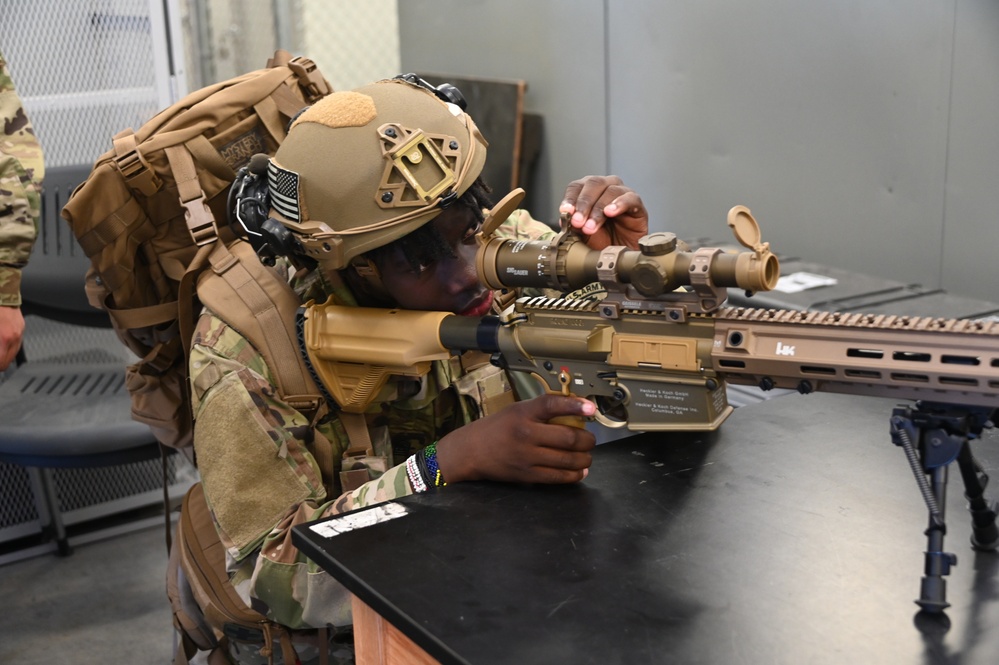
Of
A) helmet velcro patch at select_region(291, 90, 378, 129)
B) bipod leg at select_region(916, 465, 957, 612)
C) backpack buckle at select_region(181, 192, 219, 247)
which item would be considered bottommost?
bipod leg at select_region(916, 465, 957, 612)

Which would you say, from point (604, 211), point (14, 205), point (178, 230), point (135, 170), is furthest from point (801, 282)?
point (14, 205)

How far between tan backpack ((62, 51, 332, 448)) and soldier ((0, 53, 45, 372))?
0.58m

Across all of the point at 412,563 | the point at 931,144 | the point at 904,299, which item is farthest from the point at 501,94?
the point at 412,563

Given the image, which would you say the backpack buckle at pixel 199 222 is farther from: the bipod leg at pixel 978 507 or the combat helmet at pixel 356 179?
the bipod leg at pixel 978 507

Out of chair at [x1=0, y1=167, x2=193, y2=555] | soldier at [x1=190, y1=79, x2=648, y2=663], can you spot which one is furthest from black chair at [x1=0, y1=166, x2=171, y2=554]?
soldier at [x1=190, y1=79, x2=648, y2=663]

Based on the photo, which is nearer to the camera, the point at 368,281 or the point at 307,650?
the point at 368,281

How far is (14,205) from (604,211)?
1.59 meters

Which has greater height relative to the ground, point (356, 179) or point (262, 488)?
point (356, 179)

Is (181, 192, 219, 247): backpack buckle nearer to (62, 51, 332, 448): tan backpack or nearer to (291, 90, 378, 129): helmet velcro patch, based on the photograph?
(62, 51, 332, 448): tan backpack

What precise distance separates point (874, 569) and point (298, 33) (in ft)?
18.5

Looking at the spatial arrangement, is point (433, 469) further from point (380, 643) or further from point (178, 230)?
point (178, 230)

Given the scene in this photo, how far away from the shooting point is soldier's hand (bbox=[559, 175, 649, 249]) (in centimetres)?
155

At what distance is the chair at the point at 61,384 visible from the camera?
282cm

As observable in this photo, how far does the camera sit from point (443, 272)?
1.60 m
